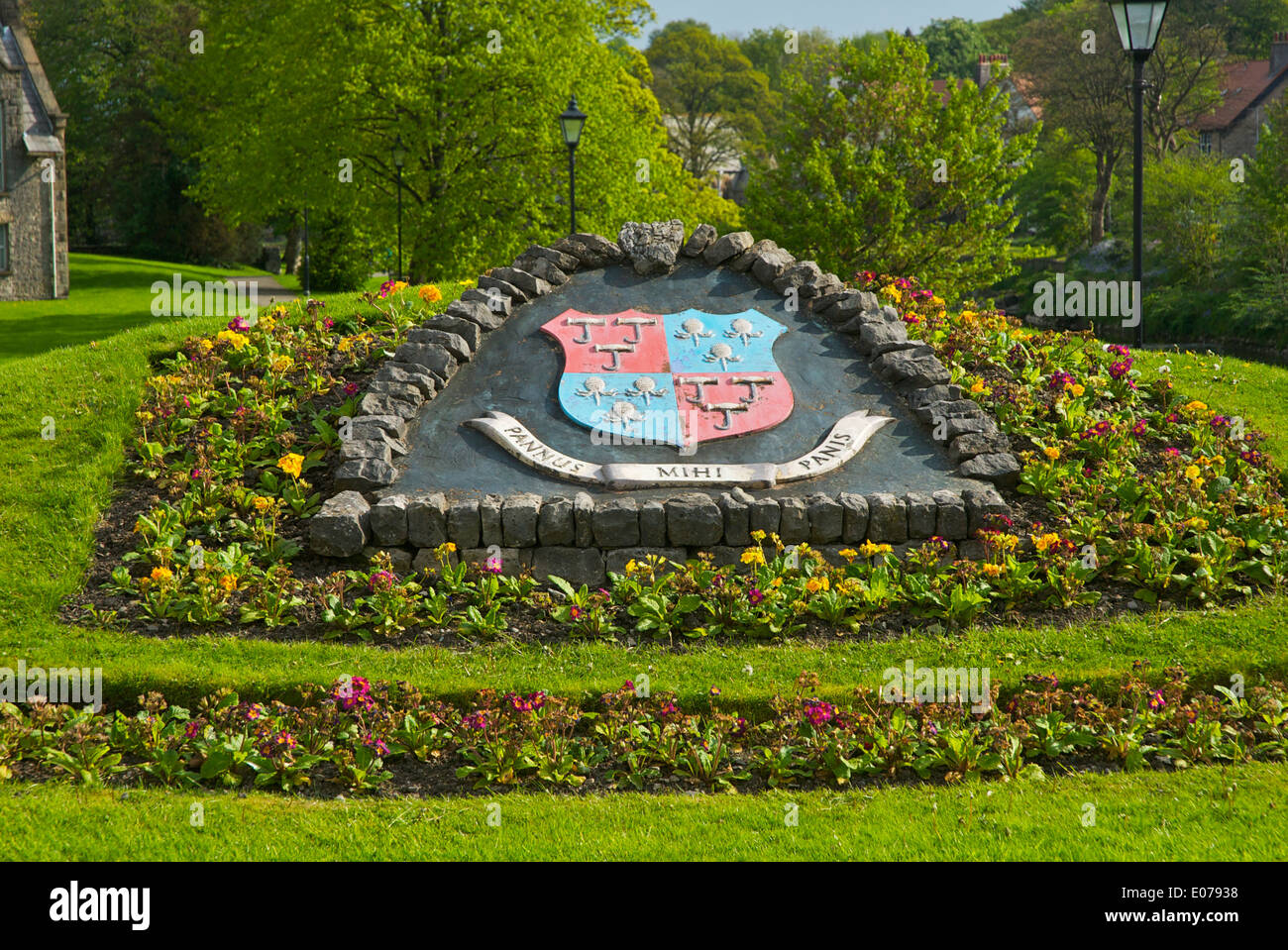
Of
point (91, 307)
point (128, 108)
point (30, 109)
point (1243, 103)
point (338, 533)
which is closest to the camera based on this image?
point (338, 533)

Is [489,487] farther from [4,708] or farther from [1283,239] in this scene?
[1283,239]

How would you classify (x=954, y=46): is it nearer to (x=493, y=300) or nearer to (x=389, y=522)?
(x=493, y=300)

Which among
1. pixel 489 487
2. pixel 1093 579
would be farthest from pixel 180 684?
pixel 1093 579

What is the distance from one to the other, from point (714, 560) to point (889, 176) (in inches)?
638

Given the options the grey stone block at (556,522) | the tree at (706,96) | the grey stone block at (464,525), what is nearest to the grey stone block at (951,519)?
the grey stone block at (556,522)

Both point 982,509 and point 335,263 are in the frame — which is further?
point 335,263

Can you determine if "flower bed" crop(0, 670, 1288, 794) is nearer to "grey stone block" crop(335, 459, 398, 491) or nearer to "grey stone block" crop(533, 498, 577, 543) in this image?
"grey stone block" crop(533, 498, 577, 543)

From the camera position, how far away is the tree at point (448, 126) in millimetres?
A: 22484

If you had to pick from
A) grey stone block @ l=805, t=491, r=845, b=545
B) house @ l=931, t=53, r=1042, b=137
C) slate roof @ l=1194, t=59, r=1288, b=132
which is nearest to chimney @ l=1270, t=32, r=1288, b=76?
slate roof @ l=1194, t=59, r=1288, b=132

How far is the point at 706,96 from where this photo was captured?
63.2 m

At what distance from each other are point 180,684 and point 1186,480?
8442 mm

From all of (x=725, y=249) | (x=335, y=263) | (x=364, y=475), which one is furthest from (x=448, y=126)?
(x=335, y=263)

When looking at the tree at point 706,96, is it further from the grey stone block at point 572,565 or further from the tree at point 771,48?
the grey stone block at point 572,565

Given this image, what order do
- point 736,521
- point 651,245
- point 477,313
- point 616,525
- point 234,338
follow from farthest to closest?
1. point 651,245
2. point 234,338
3. point 477,313
4. point 736,521
5. point 616,525
